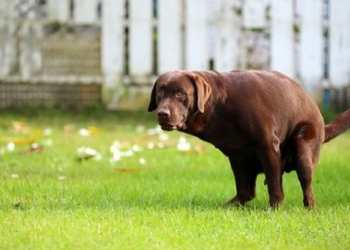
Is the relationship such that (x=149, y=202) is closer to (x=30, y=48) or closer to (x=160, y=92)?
(x=160, y=92)

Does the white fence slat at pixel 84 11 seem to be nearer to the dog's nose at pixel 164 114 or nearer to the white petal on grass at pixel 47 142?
the white petal on grass at pixel 47 142

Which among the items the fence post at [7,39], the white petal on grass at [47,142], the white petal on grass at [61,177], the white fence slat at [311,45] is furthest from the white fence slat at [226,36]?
the white petal on grass at [61,177]

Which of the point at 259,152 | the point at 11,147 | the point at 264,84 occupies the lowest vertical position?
the point at 11,147

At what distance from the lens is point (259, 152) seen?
632cm

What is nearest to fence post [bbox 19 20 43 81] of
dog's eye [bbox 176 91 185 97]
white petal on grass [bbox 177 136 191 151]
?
white petal on grass [bbox 177 136 191 151]

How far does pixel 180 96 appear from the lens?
613 cm

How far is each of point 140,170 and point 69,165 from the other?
2.21 ft

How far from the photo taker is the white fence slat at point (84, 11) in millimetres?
12281

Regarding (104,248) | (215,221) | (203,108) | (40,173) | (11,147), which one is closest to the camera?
(104,248)

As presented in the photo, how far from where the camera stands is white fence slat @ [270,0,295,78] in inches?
488

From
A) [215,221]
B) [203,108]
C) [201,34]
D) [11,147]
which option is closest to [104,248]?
[215,221]

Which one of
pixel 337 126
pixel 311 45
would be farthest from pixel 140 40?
pixel 337 126

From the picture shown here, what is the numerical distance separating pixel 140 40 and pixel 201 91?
6348mm

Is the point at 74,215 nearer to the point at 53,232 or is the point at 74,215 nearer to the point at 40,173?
the point at 53,232
